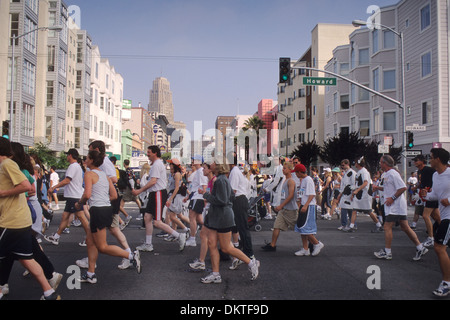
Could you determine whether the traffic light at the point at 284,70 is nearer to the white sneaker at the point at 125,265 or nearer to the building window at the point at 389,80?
the white sneaker at the point at 125,265

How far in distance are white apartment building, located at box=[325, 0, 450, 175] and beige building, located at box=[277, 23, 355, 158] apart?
7.79 metres

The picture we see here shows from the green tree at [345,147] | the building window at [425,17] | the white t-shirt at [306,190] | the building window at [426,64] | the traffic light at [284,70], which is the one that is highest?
the building window at [425,17]

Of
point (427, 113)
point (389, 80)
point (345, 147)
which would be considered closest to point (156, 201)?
point (427, 113)

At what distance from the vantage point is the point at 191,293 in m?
5.34

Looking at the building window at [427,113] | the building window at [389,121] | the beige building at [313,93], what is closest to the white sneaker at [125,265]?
the building window at [427,113]

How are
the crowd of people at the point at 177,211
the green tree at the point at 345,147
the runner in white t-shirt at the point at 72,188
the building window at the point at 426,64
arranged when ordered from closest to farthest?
1. the crowd of people at the point at 177,211
2. the runner in white t-shirt at the point at 72,188
3. the building window at the point at 426,64
4. the green tree at the point at 345,147

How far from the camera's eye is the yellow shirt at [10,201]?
14.9 ft

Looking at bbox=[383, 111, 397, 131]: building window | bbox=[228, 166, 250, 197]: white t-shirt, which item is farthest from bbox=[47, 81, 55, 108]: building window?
bbox=[228, 166, 250, 197]: white t-shirt

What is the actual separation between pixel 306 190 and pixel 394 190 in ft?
5.36

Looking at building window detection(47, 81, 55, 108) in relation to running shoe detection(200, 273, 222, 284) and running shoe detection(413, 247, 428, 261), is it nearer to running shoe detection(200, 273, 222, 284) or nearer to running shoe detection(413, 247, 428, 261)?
running shoe detection(200, 273, 222, 284)

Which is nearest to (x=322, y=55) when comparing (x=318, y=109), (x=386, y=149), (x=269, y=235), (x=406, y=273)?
(x=318, y=109)

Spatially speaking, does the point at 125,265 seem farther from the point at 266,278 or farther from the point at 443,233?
the point at 443,233

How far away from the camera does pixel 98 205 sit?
19.4 ft

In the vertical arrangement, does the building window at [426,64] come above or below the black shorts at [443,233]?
above
